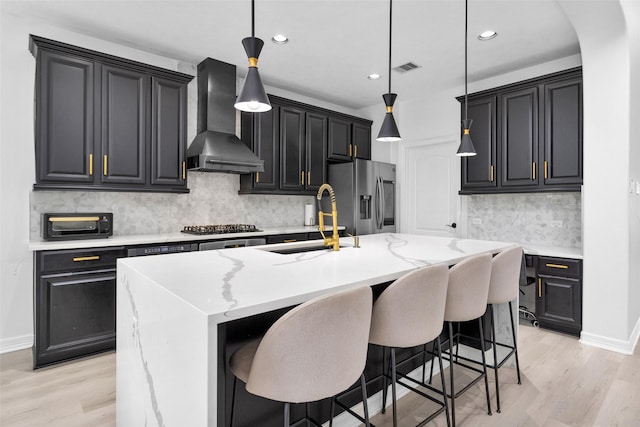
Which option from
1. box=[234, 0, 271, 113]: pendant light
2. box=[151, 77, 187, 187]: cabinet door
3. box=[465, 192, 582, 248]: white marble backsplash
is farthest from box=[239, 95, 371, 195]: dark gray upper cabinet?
box=[234, 0, 271, 113]: pendant light

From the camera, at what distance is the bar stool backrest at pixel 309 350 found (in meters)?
1.12

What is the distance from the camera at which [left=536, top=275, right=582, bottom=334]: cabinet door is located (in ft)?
10.8

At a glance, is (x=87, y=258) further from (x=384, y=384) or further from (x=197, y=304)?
(x=384, y=384)

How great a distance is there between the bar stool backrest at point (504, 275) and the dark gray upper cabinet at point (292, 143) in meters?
2.84

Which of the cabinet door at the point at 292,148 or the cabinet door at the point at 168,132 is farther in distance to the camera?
the cabinet door at the point at 292,148

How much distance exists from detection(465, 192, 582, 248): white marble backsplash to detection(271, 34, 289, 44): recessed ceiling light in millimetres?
2927

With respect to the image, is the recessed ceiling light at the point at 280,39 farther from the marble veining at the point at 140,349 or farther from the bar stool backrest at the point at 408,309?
the bar stool backrest at the point at 408,309

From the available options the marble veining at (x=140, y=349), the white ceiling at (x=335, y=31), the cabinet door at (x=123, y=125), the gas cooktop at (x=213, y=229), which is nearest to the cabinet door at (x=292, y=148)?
the white ceiling at (x=335, y=31)

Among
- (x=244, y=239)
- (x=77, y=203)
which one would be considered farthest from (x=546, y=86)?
(x=77, y=203)

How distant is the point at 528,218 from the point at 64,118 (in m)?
4.72

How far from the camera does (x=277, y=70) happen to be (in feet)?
13.7

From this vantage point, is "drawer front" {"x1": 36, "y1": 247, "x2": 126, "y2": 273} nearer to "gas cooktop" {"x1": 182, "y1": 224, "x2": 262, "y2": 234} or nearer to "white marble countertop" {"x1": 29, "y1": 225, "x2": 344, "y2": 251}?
"white marble countertop" {"x1": 29, "y1": 225, "x2": 344, "y2": 251}

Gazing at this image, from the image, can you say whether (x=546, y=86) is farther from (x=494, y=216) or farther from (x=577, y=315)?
(x=577, y=315)

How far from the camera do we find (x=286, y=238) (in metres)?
4.19
